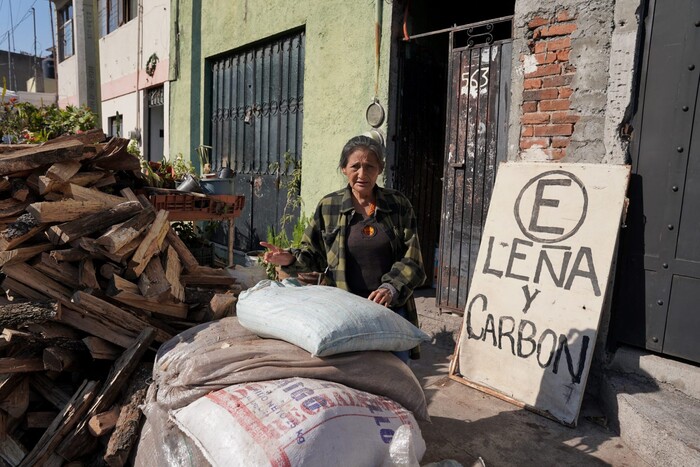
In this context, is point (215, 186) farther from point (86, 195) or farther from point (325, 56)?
point (86, 195)

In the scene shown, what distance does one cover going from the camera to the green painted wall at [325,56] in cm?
496

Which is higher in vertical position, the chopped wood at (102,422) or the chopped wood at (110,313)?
the chopped wood at (110,313)

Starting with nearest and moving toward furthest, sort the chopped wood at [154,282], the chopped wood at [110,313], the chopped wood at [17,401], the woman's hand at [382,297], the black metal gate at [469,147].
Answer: the woman's hand at [382,297] < the chopped wood at [17,401] < the chopped wood at [110,313] < the chopped wood at [154,282] < the black metal gate at [469,147]

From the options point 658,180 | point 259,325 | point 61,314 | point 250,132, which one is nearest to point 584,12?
point 658,180

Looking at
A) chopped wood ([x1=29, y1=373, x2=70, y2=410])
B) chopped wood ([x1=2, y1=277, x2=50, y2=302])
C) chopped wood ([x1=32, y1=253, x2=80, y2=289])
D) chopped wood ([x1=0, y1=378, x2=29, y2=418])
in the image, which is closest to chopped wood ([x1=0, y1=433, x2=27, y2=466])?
chopped wood ([x1=0, y1=378, x2=29, y2=418])

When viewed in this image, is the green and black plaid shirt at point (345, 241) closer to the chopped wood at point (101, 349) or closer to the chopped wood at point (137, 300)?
the chopped wood at point (137, 300)

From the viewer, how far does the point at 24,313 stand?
262 cm

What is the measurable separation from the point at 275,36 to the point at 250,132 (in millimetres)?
1389

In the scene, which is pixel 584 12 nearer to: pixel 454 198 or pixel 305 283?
pixel 454 198

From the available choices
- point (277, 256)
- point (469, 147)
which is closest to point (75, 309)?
point (277, 256)

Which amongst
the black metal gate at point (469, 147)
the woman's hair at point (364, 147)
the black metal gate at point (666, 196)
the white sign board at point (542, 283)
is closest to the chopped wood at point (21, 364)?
the woman's hair at point (364, 147)

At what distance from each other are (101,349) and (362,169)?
185 cm

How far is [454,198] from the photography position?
4.34 meters

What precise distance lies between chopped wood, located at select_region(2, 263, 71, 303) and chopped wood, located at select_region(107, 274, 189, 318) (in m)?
0.27
